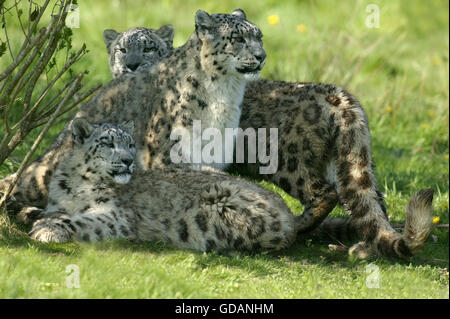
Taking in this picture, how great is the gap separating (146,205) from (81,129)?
108 centimetres

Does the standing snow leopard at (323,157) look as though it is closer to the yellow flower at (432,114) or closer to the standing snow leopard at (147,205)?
the standing snow leopard at (147,205)

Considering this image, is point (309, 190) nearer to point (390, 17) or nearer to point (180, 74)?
point (180, 74)

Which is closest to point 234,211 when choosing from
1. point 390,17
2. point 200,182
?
point 200,182

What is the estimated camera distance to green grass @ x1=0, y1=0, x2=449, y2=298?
7285 millimetres

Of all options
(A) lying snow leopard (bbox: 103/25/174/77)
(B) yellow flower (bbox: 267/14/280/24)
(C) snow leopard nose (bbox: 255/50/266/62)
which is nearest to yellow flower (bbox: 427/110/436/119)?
(B) yellow flower (bbox: 267/14/280/24)

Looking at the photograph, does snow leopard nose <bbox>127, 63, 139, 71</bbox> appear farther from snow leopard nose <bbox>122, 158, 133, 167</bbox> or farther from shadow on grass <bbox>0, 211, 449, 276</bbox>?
shadow on grass <bbox>0, 211, 449, 276</bbox>

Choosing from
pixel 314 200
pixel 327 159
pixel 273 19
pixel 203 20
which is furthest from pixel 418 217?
pixel 273 19

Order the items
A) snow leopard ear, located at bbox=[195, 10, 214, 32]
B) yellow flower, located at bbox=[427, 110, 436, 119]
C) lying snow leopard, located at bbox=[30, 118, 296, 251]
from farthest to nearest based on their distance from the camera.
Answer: yellow flower, located at bbox=[427, 110, 436, 119]
snow leopard ear, located at bbox=[195, 10, 214, 32]
lying snow leopard, located at bbox=[30, 118, 296, 251]

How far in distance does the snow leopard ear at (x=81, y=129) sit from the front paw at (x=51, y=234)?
1.06 meters

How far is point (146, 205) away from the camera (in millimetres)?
8938

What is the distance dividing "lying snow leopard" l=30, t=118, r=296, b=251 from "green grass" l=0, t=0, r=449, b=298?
0.22 meters

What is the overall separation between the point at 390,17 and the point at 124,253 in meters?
14.6

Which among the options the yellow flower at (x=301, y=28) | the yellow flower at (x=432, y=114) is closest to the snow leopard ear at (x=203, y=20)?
the yellow flower at (x=432, y=114)

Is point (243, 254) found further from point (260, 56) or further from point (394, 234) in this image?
point (260, 56)
